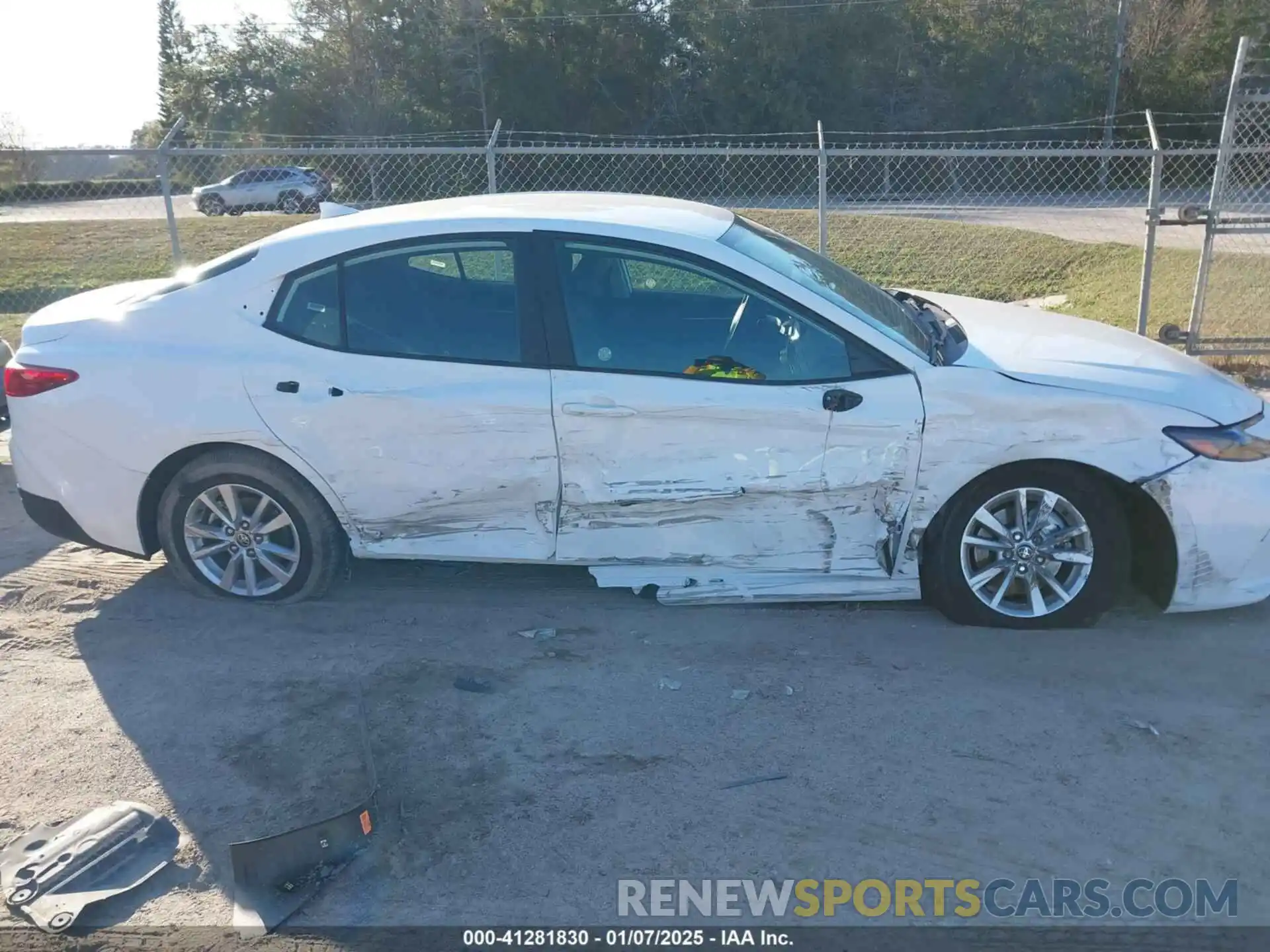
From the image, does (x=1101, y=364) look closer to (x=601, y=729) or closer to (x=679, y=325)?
(x=679, y=325)

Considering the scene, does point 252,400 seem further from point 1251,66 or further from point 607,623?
point 1251,66

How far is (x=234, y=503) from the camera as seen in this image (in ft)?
15.4

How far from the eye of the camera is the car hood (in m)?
4.32

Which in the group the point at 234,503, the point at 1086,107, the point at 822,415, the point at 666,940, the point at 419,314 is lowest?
the point at 666,940

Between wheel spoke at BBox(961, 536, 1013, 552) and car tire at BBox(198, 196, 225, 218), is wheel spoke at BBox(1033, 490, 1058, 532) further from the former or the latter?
car tire at BBox(198, 196, 225, 218)

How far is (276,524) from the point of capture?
473cm

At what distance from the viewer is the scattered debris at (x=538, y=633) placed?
14.9 ft

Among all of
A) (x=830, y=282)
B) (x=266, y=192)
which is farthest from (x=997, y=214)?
(x=830, y=282)

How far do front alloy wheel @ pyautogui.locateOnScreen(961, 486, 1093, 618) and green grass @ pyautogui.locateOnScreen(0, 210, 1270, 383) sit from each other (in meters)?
6.46

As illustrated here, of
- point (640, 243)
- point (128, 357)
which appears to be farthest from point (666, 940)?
point (128, 357)

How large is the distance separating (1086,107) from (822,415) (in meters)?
34.5

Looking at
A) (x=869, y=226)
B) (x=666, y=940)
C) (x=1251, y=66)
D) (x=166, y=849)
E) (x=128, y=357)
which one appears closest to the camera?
(x=666, y=940)
